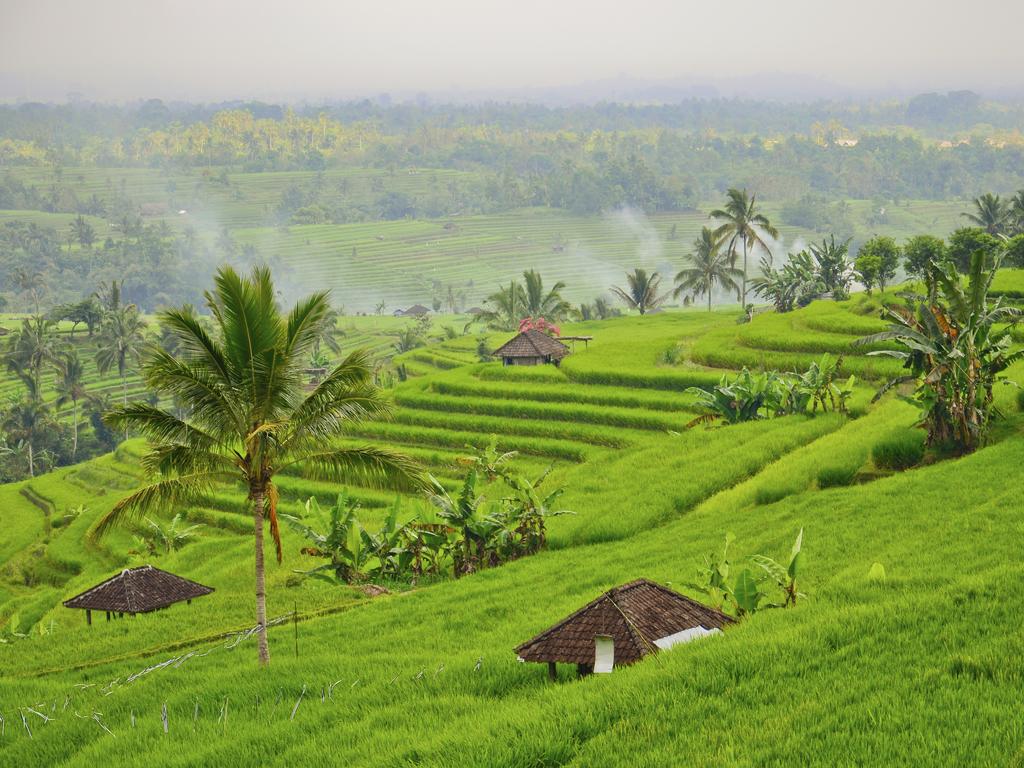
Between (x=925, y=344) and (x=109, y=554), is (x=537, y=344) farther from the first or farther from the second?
(x=925, y=344)

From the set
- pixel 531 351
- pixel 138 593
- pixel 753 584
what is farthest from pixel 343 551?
pixel 531 351

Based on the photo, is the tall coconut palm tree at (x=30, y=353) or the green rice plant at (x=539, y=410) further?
the tall coconut palm tree at (x=30, y=353)

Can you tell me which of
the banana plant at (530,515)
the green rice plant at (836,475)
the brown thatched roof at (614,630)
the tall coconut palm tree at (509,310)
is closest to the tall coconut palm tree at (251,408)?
the brown thatched roof at (614,630)

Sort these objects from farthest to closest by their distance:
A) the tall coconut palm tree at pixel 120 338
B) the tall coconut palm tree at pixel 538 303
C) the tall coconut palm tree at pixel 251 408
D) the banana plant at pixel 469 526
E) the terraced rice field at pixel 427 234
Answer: the terraced rice field at pixel 427 234, the tall coconut palm tree at pixel 120 338, the tall coconut palm tree at pixel 538 303, the banana plant at pixel 469 526, the tall coconut palm tree at pixel 251 408

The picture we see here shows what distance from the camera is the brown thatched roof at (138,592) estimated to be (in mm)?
21828

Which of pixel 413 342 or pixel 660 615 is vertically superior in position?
pixel 660 615

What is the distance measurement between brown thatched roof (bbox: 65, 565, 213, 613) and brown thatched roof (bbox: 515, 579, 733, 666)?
484 inches

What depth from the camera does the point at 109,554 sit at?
1362 inches

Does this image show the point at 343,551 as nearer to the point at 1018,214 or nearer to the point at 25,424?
the point at 25,424

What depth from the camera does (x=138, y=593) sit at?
21922mm

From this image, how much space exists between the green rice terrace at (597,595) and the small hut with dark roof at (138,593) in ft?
1.27

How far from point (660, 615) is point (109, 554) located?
26502mm

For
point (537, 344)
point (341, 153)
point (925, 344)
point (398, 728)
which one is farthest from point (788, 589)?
point (341, 153)

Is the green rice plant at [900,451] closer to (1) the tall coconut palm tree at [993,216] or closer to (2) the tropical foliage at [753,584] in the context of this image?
(2) the tropical foliage at [753,584]
